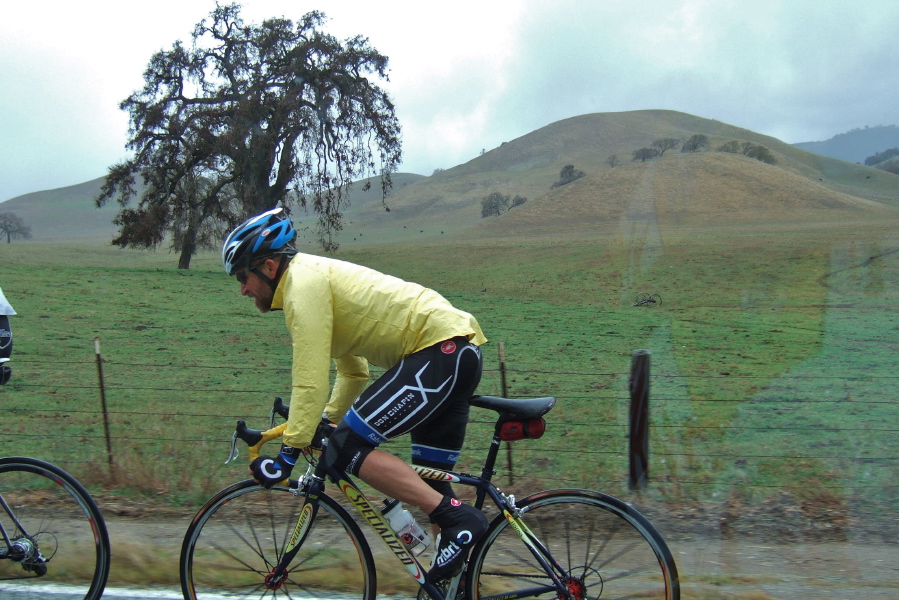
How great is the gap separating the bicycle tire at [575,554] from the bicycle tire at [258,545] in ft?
1.77

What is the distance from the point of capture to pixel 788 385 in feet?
38.9

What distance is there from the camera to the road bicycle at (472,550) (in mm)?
3102

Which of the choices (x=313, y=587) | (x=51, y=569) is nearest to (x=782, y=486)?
(x=313, y=587)

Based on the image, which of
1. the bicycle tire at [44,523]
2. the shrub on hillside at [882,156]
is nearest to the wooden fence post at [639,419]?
the bicycle tire at [44,523]

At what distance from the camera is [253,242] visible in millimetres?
3080

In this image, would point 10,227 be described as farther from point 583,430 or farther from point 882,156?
point 882,156

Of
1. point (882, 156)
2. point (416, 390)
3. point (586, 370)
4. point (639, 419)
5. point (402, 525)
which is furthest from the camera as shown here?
point (882, 156)

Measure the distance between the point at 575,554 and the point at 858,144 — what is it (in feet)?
416

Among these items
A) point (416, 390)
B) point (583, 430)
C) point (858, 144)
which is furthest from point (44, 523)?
point (858, 144)

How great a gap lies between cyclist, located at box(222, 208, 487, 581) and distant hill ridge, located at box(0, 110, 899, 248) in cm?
3739

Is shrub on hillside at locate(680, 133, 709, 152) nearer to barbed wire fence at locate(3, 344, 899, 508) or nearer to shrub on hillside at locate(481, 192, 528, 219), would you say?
shrub on hillside at locate(481, 192, 528, 219)

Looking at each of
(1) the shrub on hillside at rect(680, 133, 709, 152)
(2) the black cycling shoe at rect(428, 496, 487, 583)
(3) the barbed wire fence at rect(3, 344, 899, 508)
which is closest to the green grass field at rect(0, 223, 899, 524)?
(3) the barbed wire fence at rect(3, 344, 899, 508)

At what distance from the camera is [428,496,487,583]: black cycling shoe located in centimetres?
312

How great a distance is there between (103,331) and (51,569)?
1505cm
